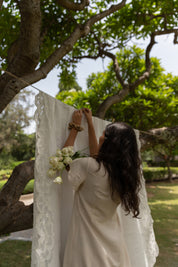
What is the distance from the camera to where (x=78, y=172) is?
1.64 m

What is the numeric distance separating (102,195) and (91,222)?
22 cm

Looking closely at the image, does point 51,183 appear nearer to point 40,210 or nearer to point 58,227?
point 40,210

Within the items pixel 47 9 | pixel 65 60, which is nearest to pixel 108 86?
pixel 65 60

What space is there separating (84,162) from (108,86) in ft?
23.1

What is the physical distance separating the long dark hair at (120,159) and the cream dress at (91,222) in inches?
2.6

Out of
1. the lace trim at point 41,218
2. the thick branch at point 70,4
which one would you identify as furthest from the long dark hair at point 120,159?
the thick branch at point 70,4

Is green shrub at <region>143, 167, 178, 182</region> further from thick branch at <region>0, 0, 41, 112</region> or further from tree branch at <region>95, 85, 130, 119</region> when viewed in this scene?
thick branch at <region>0, 0, 41, 112</region>

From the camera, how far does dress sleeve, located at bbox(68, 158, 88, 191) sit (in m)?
1.64

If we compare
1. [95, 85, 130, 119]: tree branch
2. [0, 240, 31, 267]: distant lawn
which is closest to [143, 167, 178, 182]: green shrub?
[95, 85, 130, 119]: tree branch

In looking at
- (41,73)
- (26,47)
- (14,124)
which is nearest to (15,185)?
(41,73)

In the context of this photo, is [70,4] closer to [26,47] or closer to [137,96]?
[26,47]

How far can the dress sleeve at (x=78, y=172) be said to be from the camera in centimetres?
164

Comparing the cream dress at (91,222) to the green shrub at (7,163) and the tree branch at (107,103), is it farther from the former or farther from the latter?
the green shrub at (7,163)

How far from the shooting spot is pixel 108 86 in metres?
8.38
